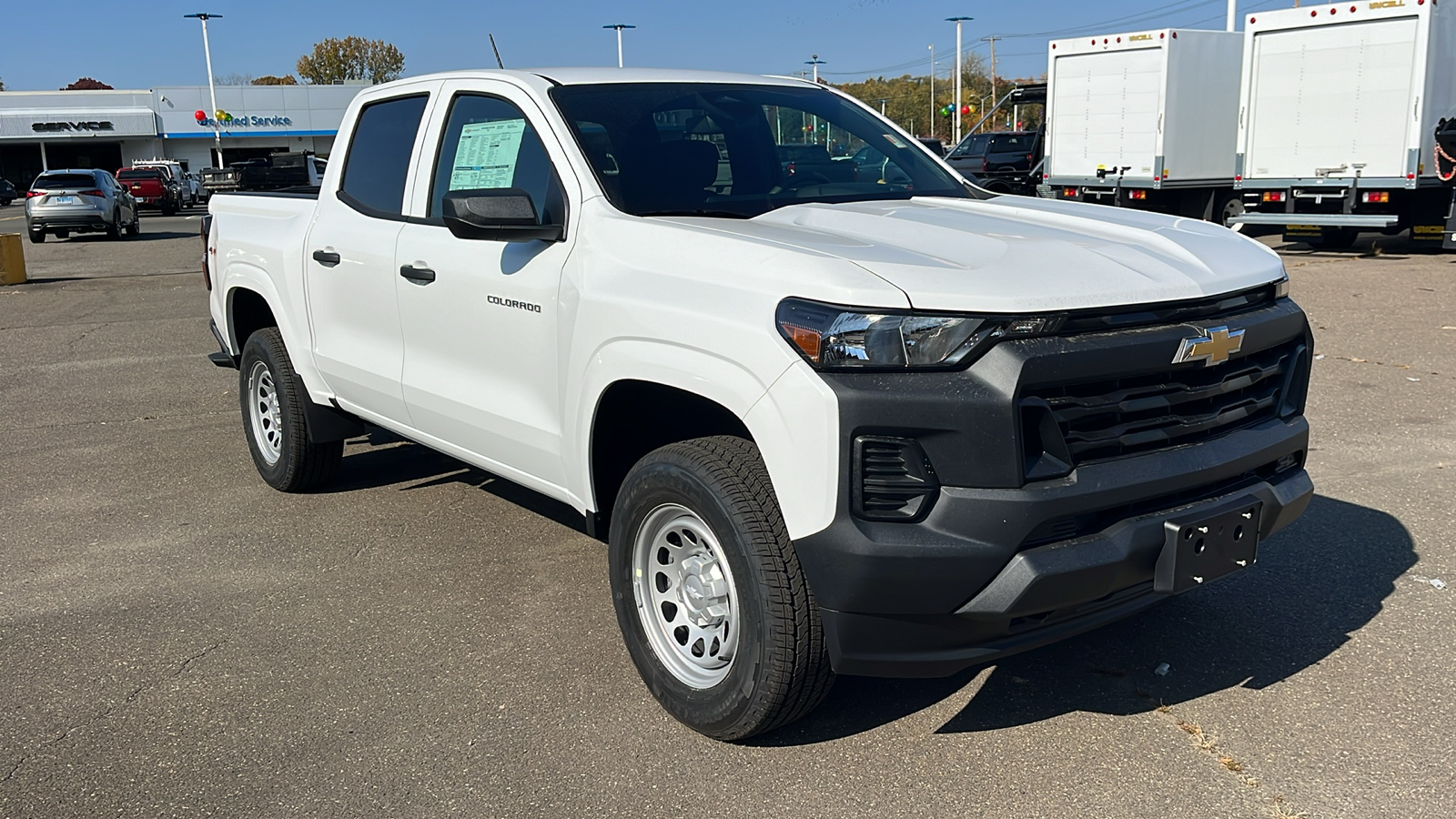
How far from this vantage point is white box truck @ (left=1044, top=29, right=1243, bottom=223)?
19.0 meters

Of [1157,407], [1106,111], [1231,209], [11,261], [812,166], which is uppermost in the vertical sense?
[1106,111]

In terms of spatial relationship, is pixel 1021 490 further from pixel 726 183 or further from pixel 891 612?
pixel 726 183

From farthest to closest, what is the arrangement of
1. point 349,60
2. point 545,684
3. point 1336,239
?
point 349,60 → point 1336,239 → point 545,684

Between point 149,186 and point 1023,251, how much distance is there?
4471cm

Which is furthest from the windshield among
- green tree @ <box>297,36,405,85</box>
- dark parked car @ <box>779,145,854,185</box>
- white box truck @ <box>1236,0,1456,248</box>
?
green tree @ <box>297,36,405,85</box>

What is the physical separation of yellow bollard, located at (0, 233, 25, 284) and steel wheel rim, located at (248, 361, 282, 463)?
14079 mm

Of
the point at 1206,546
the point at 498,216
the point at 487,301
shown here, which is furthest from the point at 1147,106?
the point at 1206,546

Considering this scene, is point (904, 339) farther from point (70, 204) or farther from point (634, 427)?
point (70, 204)

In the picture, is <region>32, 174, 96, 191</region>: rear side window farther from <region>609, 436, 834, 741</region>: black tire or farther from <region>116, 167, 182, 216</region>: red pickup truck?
<region>609, 436, 834, 741</region>: black tire

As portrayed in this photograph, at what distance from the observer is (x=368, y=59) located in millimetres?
106750

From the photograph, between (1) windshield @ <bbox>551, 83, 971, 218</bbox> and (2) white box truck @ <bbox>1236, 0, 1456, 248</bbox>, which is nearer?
(1) windshield @ <bbox>551, 83, 971, 218</bbox>

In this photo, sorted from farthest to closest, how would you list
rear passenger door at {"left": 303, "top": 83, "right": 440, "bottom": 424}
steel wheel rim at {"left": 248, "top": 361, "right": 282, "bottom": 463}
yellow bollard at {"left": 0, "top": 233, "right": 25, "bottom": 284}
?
yellow bollard at {"left": 0, "top": 233, "right": 25, "bottom": 284}, steel wheel rim at {"left": 248, "top": 361, "right": 282, "bottom": 463}, rear passenger door at {"left": 303, "top": 83, "right": 440, "bottom": 424}

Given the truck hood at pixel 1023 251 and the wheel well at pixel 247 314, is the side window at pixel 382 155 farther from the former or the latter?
the truck hood at pixel 1023 251

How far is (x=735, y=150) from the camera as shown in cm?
438
